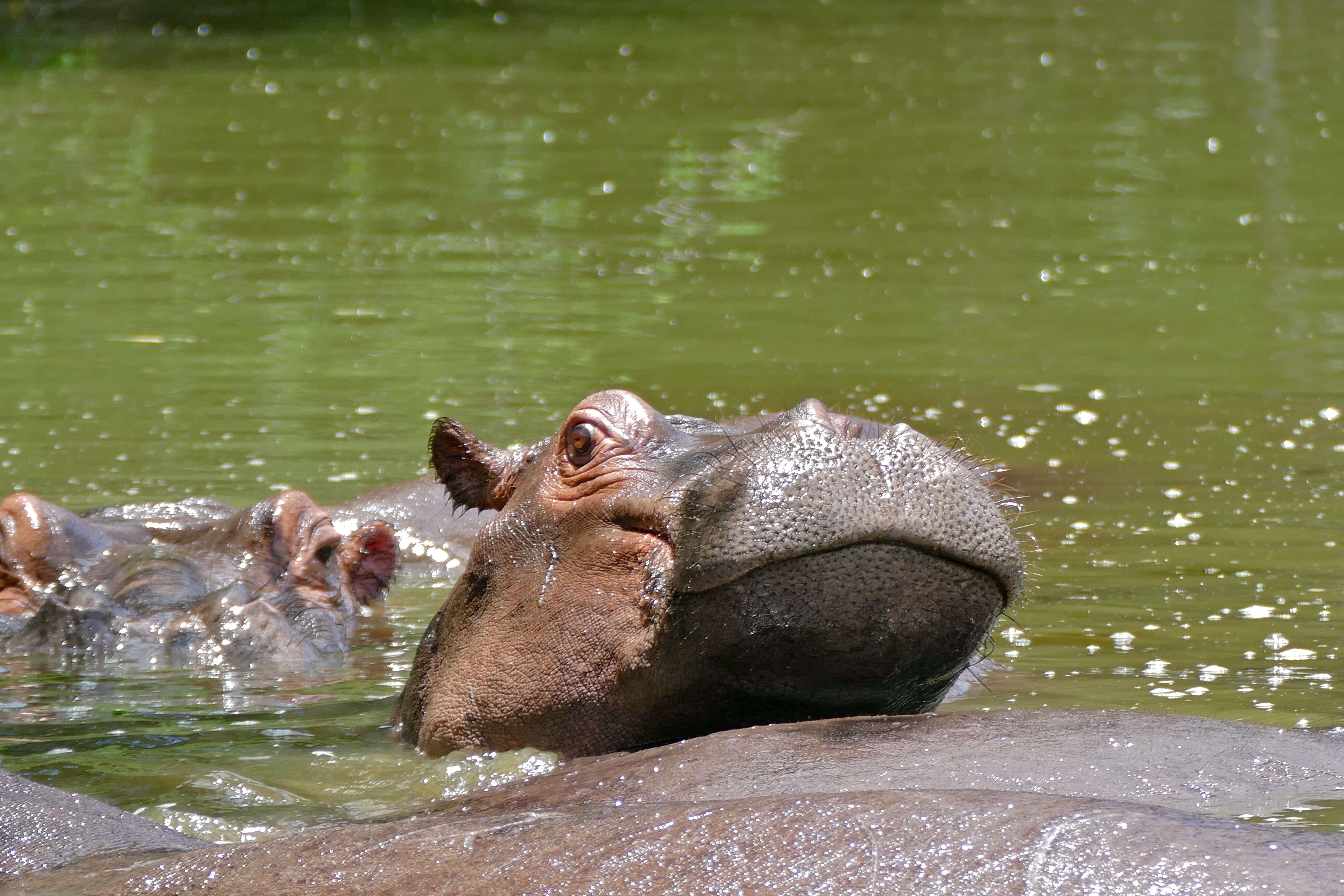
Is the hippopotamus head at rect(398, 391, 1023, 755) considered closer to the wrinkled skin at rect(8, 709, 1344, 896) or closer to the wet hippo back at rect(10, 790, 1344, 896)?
the wrinkled skin at rect(8, 709, 1344, 896)

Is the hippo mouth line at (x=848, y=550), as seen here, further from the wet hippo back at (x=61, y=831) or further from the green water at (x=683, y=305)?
the wet hippo back at (x=61, y=831)

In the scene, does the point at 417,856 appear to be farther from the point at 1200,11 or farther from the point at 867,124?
the point at 1200,11

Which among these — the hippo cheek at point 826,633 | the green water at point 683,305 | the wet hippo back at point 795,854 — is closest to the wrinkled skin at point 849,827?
the wet hippo back at point 795,854

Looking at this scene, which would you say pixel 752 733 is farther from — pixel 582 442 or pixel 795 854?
pixel 795 854

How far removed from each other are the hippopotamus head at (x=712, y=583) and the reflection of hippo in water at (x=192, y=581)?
1.48 m

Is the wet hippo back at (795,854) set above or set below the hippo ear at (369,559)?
above

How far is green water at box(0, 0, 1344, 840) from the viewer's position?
5.36 meters

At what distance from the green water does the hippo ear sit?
144 mm

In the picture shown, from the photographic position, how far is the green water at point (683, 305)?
5.36 m

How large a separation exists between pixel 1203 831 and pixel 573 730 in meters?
1.56

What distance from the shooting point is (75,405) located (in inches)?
365

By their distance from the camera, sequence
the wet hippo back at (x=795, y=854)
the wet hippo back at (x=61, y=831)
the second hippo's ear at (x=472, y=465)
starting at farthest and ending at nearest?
the second hippo's ear at (x=472, y=465) → the wet hippo back at (x=61, y=831) → the wet hippo back at (x=795, y=854)

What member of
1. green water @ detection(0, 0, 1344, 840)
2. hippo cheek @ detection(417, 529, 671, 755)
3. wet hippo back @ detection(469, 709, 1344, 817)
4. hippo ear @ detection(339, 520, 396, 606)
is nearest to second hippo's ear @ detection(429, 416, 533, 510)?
hippo cheek @ detection(417, 529, 671, 755)

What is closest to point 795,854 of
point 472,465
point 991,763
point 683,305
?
point 991,763
